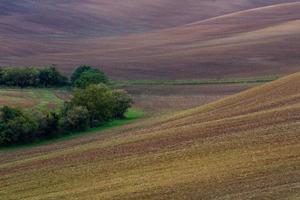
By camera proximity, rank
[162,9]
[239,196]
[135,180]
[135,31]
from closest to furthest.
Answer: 1. [239,196]
2. [135,180]
3. [135,31]
4. [162,9]

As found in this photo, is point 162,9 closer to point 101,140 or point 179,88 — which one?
point 179,88

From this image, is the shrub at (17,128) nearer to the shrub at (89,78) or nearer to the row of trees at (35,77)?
the shrub at (89,78)

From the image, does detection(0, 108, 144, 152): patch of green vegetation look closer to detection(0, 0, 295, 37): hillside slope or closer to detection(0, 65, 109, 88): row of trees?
detection(0, 65, 109, 88): row of trees

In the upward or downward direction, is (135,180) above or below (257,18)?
below

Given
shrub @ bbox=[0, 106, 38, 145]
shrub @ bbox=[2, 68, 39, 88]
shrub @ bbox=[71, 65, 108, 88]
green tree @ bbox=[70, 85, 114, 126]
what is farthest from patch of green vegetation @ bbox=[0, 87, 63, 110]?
shrub @ bbox=[0, 106, 38, 145]

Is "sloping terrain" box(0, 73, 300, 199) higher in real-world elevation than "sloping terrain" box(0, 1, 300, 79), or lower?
lower

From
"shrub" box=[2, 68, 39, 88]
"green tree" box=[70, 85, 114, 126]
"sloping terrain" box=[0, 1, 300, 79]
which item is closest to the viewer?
"green tree" box=[70, 85, 114, 126]

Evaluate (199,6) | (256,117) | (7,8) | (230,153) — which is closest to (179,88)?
(256,117)
